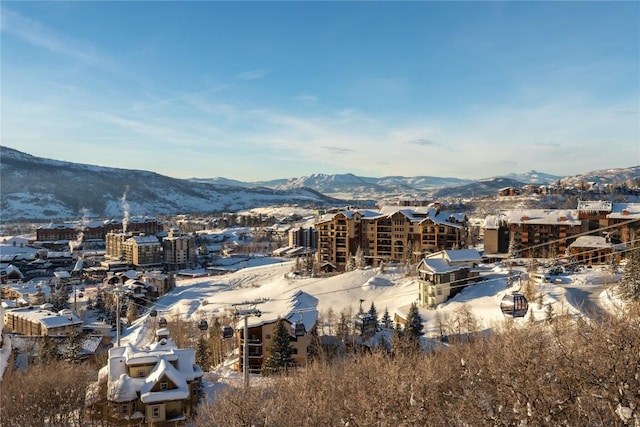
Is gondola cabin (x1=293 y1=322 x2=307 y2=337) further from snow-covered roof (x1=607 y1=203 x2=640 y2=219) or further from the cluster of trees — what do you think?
snow-covered roof (x1=607 y1=203 x2=640 y2=219)

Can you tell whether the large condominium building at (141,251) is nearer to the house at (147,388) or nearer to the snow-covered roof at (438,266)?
the snow-covered roof at (438,266)

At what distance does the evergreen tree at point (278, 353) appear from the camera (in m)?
13.7

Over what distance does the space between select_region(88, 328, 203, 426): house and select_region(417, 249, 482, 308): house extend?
1168cm

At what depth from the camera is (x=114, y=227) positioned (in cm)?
5822

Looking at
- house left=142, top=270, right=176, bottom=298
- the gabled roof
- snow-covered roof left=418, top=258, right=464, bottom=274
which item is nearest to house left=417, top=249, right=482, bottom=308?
snow-covered roof left=418, top=258, right=464, bottom=274

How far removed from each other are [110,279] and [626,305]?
31476 mm

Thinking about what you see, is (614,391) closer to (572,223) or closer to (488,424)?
(488,424)

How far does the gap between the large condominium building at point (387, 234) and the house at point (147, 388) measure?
20.2 metres

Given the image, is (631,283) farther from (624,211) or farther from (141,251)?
(141,251)

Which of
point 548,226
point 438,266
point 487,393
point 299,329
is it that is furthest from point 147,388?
point 548,226

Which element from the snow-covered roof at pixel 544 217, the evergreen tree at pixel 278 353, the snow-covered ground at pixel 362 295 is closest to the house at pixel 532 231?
the snow-covered roof at pixel 544 217

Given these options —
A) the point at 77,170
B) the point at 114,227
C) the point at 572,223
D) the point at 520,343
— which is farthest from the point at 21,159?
the point at 520,343

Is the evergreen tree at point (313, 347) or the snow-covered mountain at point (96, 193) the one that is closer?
the evergreen tree at point (313, 347)

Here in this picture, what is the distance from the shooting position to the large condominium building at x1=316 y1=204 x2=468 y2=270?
99.3ft
